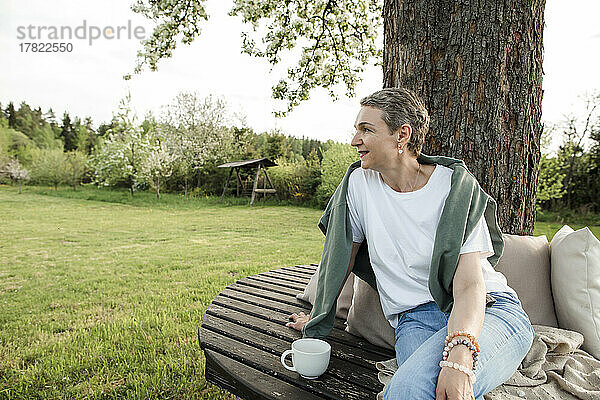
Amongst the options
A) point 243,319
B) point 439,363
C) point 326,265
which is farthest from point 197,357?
point 439,363

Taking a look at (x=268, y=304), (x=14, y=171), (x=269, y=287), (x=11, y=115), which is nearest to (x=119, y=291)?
(x=269, y=287)

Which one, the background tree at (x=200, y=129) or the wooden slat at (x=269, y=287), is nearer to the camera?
the wooden slat at (x=269, y=287)

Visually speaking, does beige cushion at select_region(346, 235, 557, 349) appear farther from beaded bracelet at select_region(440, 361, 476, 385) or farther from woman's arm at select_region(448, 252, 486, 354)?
beaded bracelet at select_region(440, 361, 476, 385)

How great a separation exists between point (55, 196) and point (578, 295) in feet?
60.5

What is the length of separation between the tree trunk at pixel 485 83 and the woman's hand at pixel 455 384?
1339 millimetres

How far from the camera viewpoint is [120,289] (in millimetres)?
4996

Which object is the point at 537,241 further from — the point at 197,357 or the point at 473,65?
the point at 197,357

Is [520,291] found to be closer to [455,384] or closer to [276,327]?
[455,384]

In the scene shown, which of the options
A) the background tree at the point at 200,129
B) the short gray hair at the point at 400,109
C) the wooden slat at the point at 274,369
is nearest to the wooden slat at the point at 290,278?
the wooden slat at the point at 274,369

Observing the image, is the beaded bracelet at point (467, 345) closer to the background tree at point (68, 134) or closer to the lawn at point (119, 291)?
the lawn at point (119, 291)

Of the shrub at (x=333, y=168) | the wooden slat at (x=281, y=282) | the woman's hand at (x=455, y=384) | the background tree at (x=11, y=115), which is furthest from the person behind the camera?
the background tree at (x=11, y=115)

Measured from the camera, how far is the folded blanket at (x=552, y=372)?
1437 millimetres

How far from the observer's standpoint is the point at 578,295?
6.31 feet

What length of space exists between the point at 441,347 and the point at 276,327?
0.83m
